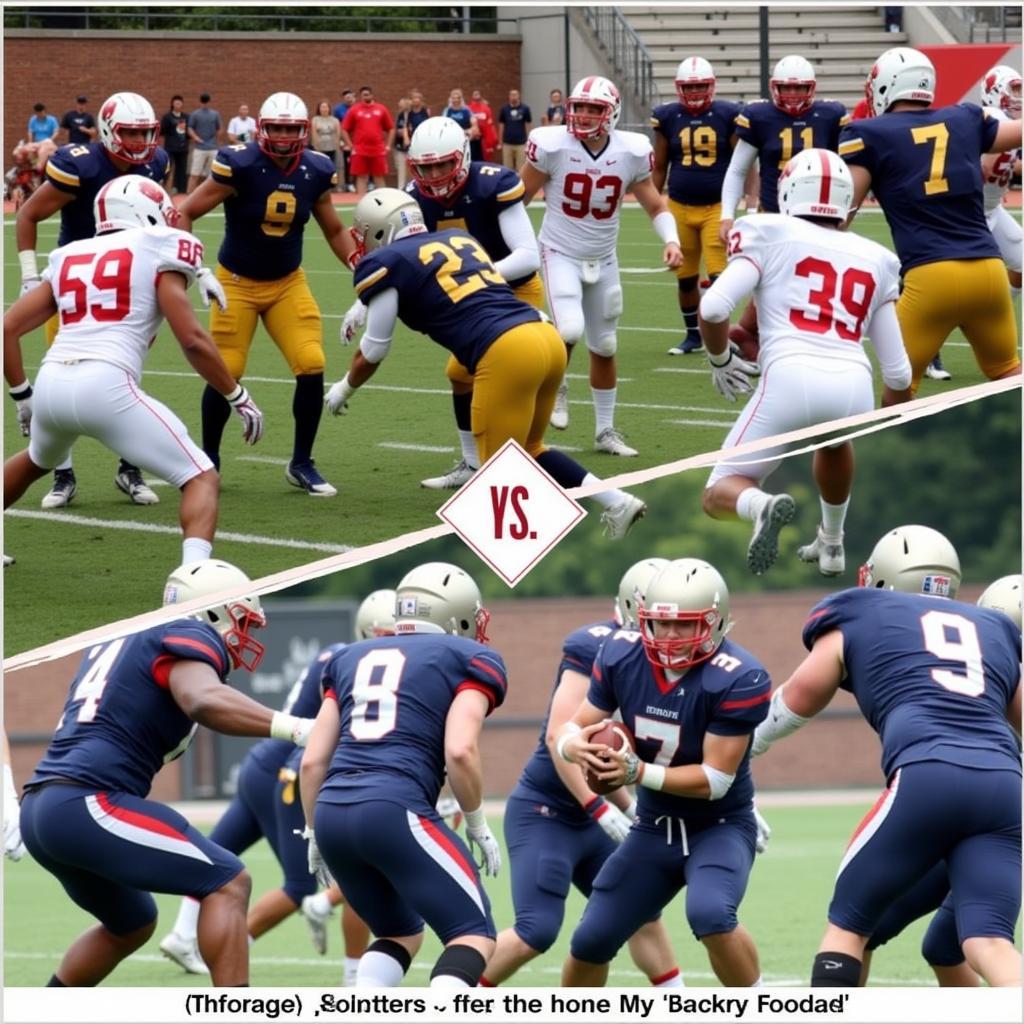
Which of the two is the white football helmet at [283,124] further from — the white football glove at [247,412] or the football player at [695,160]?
the football player at [695,160]

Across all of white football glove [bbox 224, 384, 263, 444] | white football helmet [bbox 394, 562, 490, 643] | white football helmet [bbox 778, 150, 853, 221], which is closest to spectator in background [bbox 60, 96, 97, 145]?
white football glove [bbox 224, 384, 263, 444]

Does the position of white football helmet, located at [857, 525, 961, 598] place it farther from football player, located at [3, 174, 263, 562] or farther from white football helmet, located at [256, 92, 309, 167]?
white football helmet, located at [256, 92, 309, 167]

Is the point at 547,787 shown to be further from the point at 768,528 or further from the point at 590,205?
the point at 590,205

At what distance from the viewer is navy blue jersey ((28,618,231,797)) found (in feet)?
20.2

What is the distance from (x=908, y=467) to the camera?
2223 cm

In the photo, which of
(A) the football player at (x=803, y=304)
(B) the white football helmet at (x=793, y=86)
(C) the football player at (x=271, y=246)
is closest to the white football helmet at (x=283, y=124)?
(C) the football player at (x=271, y=246)

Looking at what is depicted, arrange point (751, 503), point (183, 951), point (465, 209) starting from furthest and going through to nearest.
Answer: point (465, 209)
point (183, 951)
point (751, 503)

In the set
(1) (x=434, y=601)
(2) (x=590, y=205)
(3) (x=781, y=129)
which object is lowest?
(1) (x=434, y=601)

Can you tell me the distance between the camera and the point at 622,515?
8055 millimetres

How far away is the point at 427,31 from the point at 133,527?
20.4m

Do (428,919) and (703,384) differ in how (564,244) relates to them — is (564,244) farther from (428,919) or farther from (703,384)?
(428,919)

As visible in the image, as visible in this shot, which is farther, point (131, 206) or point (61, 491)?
point (61, 491)

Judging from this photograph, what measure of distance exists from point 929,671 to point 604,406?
14.6ft

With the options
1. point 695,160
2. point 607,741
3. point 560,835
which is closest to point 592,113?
point 695,160
